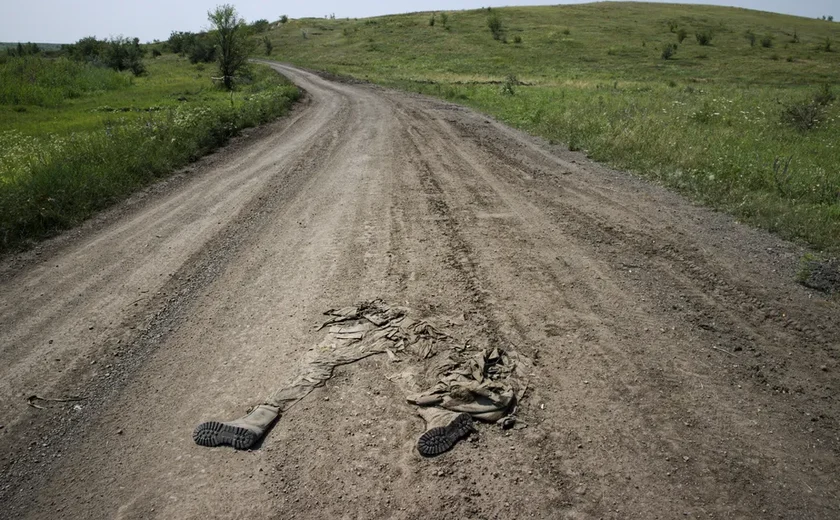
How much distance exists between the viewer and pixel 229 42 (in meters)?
31.2

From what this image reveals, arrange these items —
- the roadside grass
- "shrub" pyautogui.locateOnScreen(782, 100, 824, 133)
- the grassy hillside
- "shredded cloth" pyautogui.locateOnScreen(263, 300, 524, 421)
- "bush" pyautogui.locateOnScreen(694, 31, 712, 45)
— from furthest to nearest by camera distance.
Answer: "bush" pyautogui.locateOnScreen(694, 31, 712, 45) → "shrub" pyautogui.locateOnScreen(782, 100, 824, 133) → the grassy hillside → the roadside grass → "shredded cloth" pyautogui.locateOnScreen(263, 300, 524, 421)

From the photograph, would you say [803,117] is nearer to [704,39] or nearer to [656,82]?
[656,82]

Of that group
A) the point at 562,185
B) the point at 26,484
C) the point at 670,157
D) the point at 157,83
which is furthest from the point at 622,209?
the point at 157,83

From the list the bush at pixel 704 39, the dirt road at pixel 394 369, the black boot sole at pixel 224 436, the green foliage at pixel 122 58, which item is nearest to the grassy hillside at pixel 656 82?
the bush at pixel 704 39

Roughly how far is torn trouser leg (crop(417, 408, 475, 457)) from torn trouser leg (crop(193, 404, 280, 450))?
3.41 ft

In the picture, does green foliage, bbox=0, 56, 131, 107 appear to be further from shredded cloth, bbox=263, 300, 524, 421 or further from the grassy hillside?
shredded cloth, bbox=263, 300, 524, 421

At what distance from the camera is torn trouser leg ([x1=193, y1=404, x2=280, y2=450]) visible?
325 centimetres

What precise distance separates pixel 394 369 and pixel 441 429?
0.81 metres

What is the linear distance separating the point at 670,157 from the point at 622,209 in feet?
12.0

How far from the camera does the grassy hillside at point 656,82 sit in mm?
9188

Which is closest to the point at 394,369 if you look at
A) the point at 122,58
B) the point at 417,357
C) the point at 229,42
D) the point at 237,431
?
the point at 417,357

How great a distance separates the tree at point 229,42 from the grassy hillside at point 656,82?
8774 mm

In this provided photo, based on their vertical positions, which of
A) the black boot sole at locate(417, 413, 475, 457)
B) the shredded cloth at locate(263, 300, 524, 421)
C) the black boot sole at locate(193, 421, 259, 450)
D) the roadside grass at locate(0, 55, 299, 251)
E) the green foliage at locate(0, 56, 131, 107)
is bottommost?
the black boot sole at locate(193, 421, 259, 450)

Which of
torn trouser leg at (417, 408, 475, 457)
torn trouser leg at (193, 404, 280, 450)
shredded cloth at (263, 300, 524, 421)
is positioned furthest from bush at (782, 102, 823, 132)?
torn trouser leg at (193, 404, 280, 450)
